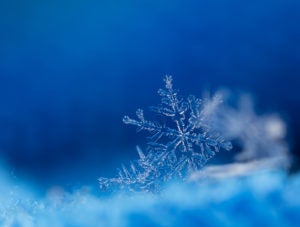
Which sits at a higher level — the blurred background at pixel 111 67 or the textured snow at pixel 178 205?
the blurred background at pixel 111 67

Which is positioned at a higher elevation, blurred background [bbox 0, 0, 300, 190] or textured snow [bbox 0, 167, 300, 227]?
blurred background [bbox 0, 0, 300, 190]

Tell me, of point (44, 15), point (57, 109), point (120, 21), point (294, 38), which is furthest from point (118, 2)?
point (294, 38)

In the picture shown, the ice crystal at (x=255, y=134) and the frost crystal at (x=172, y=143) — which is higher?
the frost crystal at (x=172, y=143)

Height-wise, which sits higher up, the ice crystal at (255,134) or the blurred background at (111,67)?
the blurred background at (111,67)

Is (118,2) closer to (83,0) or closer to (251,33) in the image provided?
(83,0)

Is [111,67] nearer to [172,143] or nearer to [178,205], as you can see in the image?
[172,143]
